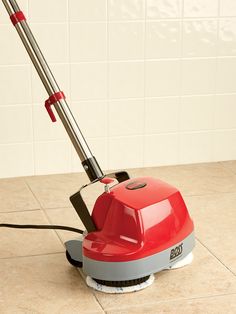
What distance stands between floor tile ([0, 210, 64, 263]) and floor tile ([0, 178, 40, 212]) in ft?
0.34

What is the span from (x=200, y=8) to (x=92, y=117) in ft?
1.95

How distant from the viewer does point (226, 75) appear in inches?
126

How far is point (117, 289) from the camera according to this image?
2.09m

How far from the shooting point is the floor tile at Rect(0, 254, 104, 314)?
2.02 meters

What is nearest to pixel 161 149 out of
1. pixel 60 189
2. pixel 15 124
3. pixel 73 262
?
pixel 60 189

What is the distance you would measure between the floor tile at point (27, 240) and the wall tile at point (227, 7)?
1.12 m

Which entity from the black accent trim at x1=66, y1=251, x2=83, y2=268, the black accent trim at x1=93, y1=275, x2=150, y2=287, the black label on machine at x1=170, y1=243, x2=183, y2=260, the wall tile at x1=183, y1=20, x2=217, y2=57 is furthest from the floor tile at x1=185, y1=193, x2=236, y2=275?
the wall tile at x1=183, y1=20, x2=217, y2=57

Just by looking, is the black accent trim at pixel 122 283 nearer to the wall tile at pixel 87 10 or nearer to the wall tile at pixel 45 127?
the wall tile at pixel 45 127

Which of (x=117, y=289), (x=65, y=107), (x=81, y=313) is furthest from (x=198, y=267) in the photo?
(x=65, y=107)

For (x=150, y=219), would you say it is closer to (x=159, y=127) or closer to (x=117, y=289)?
(x=117, y=289)

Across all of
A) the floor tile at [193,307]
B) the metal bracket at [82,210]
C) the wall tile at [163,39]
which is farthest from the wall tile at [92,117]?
the floor tile at [193,307]

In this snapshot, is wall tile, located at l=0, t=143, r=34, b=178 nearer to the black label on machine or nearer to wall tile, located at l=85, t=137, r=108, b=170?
wall tile, located at l=85, t=137, r=108, b=170

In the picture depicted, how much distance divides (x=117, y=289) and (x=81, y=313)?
139mm

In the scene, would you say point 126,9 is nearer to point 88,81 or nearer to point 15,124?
point 88,81
